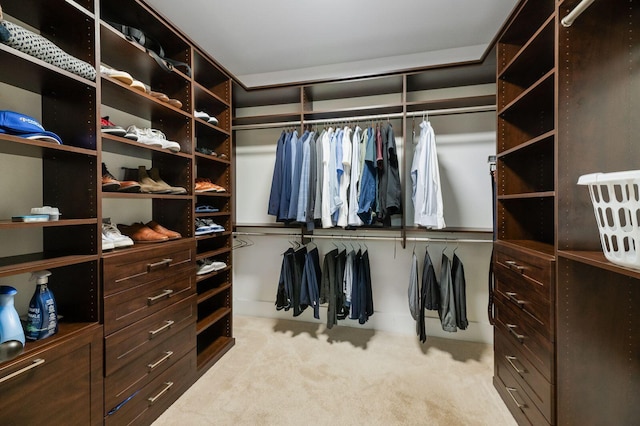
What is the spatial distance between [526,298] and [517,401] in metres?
0.59

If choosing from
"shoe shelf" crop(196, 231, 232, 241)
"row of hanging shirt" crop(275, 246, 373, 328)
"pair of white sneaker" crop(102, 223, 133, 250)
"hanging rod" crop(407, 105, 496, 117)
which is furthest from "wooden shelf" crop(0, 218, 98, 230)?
"hanging rod" crop(407, 105, 496, 117)

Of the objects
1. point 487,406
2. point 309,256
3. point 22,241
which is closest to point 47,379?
point 22,241

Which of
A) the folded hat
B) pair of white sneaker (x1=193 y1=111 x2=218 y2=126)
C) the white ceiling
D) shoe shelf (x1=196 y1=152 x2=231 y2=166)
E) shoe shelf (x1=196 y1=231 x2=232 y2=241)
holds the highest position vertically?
the white ceiling

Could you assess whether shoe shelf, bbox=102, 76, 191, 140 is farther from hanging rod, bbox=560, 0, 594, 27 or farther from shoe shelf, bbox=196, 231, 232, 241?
hanging rod, bbox=560, 0, 594, 27

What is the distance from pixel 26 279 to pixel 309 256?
1.61 metres

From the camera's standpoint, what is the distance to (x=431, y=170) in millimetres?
1938

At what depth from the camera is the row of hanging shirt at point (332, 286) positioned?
211 cm

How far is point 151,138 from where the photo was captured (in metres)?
1.47

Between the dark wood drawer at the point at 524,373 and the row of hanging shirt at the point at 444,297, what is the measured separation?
339 millimetres

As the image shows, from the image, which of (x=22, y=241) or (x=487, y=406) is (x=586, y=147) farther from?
(x=22, y=241)

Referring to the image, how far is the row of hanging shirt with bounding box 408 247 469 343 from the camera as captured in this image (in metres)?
1.97

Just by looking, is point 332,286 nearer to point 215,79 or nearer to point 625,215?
point 625,215

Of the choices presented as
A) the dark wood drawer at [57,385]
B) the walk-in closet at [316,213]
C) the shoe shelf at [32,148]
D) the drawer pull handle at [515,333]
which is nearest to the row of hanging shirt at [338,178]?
the walk-in closet at [316,213]

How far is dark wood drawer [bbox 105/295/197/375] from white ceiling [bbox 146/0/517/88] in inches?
76.9
